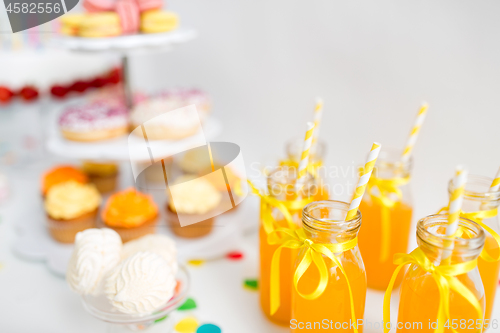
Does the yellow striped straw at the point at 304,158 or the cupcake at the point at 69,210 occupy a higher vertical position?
the yellow striped straw at the point at 304,158

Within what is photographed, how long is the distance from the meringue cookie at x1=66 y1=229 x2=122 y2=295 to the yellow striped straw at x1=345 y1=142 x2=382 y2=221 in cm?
46

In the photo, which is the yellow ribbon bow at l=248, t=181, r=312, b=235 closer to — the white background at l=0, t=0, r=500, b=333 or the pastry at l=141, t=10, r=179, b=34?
the white background at l=0, t=0, r=500, b=333

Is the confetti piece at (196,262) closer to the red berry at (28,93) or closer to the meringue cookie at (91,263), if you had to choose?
the meringue cookie at (91,263)

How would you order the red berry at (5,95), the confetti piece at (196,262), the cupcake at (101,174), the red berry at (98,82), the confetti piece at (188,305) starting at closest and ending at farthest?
the confetti piece at (188,305) → the confetti piece at (196,262) → the cupcake at (101,174) → the red berry at (5,95) → the red berry at (98,82)

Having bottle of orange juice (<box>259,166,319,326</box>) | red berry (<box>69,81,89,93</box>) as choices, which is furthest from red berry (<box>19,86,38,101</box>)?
bottle of orange juice (<box>259,166,319,326</box>)

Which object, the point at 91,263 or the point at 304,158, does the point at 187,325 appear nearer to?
the point at 91,263

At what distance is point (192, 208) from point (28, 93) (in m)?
0.99

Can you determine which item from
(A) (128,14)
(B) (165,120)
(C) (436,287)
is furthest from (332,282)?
(A) (128,14)

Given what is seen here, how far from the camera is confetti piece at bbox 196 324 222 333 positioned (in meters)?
0.96

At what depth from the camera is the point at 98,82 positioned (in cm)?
210

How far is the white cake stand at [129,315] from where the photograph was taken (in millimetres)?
843

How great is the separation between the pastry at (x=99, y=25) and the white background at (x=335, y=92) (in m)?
0.52

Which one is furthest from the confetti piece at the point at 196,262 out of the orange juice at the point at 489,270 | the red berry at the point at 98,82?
the red berry at the point at 98,82

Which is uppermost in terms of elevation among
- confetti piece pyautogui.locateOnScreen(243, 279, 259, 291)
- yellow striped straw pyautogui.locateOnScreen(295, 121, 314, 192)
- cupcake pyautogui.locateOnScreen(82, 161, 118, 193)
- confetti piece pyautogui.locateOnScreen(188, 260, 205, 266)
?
yellow striped straw pyautogui.locateOnScreen(295, 121, 314, 192)
